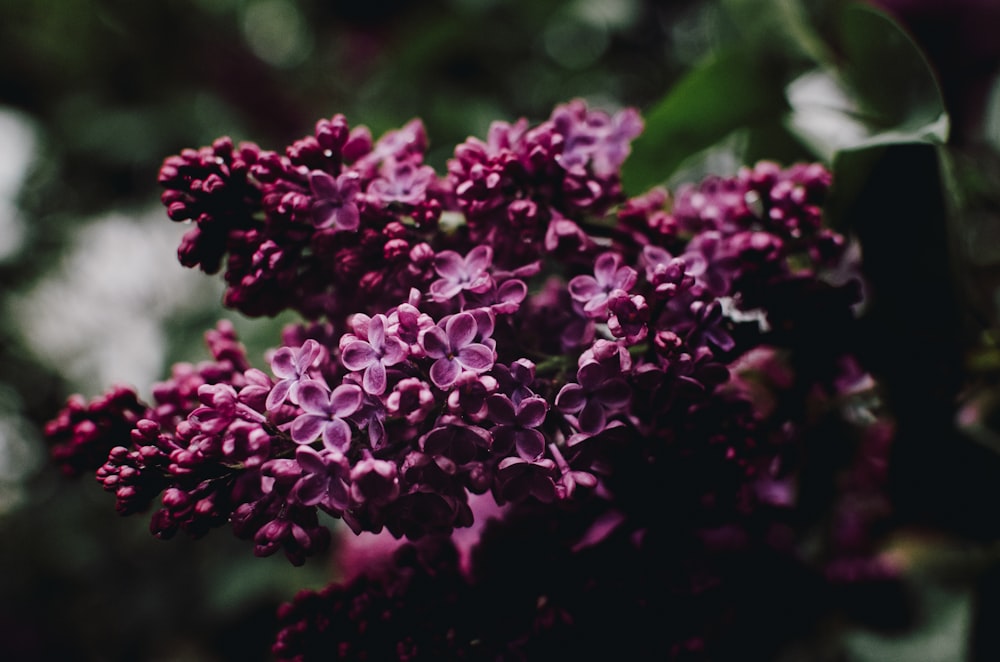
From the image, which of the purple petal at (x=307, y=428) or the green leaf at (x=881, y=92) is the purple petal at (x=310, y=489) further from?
the green leaf at (x=881, y=92)

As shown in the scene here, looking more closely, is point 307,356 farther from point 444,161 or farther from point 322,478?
point 444,161

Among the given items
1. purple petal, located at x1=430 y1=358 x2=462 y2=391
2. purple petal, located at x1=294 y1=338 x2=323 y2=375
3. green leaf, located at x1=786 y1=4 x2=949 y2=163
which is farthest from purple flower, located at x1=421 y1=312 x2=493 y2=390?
green leaf, located at x1=786 y1=4 x2=949 y2=163

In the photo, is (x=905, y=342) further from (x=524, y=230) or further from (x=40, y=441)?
(x=40, y=441)

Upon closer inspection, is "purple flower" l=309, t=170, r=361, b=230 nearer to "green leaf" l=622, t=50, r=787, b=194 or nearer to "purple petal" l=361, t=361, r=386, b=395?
"purple petal" l=361, t=361, r=386, b=395

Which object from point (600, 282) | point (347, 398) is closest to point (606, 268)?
point (600, 282)

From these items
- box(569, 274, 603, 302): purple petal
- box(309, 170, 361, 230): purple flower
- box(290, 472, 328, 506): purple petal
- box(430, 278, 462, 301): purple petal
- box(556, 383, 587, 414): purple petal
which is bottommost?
box(556, 383, 587, 414): purple petal

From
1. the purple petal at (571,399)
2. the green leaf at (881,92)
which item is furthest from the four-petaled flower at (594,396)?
the green leaf at (881,92)
